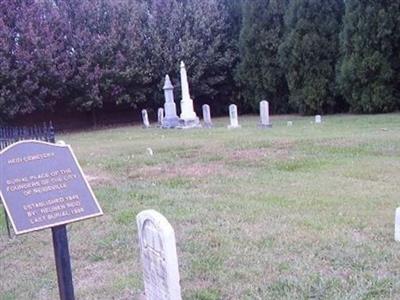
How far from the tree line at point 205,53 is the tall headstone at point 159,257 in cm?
1930

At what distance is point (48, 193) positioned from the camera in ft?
12.7

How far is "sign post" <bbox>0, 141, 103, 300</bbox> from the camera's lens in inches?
148

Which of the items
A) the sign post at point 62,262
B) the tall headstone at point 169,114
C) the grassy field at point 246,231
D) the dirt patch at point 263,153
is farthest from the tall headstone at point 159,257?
the tall headstone at point 169,114

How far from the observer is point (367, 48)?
21.7 metres

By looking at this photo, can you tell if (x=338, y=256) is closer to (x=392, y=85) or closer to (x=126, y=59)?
(x=392, y=85)

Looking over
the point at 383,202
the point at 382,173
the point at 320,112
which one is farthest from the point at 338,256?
the point at 320,112

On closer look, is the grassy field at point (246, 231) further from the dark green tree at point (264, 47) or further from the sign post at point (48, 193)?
the dark green tree at point (264, 47)

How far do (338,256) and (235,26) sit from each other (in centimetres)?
2474

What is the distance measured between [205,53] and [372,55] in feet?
28.2

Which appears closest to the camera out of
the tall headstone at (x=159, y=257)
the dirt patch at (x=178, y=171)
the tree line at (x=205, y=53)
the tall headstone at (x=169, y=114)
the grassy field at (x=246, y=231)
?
the tall headstone at (x=159, y=257)

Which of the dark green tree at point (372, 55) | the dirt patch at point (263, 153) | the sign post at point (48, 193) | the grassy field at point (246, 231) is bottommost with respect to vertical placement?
the grassy field at point (246, 231)

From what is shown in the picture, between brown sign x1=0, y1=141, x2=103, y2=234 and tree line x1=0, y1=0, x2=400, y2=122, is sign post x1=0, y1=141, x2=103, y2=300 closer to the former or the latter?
brown sign x1=0, y1=141, x2=103, y2=234

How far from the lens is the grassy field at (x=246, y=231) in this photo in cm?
423

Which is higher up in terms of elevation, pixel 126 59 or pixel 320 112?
pixel 126 59
